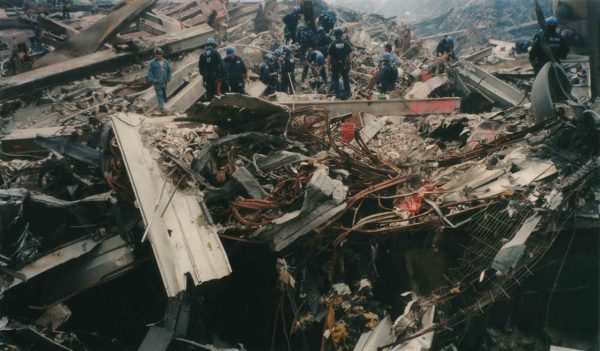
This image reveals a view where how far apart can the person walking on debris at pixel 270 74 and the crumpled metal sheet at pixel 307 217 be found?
735 cm

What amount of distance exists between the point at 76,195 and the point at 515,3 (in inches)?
999

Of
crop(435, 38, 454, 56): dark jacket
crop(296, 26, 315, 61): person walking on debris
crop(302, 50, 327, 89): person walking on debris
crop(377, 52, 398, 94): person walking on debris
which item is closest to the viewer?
crop(377, 52, 398, 94): person walking on debris

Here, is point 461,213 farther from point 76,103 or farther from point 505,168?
point 76,103

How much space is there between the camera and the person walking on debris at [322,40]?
470 inches

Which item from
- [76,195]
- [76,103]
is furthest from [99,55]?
[76,195]

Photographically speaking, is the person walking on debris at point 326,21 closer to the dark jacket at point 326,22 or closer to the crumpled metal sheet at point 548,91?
the dark jacket at point 326,22

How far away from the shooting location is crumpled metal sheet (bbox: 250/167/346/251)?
430cm

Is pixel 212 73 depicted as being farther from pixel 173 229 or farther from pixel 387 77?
pixel 173 229

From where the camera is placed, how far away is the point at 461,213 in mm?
4414

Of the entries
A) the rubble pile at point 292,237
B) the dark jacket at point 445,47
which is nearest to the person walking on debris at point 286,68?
the dark jacket at point 445,47

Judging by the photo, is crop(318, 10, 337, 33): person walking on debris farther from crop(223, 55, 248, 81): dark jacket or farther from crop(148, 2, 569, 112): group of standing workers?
crop(223, 55, 248, 81): dark jacket

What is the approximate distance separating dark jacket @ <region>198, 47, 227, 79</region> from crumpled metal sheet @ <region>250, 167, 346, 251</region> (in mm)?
5160

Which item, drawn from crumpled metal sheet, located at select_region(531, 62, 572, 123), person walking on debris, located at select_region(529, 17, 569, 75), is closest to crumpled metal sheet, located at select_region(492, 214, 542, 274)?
crumpled metal sheet, located at select_region(531, 62, 572, 123)

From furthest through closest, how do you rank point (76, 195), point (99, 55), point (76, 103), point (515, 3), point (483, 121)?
point (515, 3) < point (99, 55) < point (76, 103) < point (483, 121) < point (76, 195)
